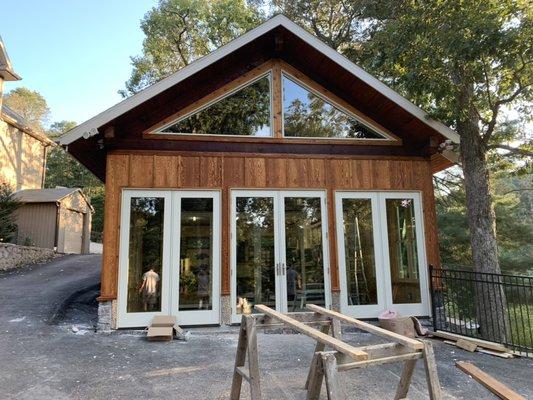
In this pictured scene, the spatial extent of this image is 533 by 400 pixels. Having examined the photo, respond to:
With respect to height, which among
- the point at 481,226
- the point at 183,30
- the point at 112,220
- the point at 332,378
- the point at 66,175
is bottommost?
the point at 332,378

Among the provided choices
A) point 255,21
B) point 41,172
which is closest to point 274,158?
point 255,21

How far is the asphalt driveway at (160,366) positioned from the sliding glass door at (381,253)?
84 centimetres

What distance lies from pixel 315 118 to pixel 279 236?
2380 millimetres

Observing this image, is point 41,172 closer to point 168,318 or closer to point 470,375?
point 168,318

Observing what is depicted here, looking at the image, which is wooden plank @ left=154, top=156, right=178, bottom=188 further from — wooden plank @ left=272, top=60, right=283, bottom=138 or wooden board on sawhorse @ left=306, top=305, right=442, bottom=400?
wooden board on sawhorse @ left=306, top=305, right=442, bottom=400

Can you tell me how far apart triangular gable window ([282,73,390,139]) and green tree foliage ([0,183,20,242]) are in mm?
12104

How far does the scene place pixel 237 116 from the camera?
23.6 feet

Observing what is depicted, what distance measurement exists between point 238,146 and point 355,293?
3335 millimetres

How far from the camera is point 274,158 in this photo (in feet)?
23.0

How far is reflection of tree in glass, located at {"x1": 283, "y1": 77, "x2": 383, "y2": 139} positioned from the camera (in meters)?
7.31

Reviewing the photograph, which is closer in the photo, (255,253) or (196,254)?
(196,254)

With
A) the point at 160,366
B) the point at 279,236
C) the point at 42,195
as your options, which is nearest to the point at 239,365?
the point at 160,366

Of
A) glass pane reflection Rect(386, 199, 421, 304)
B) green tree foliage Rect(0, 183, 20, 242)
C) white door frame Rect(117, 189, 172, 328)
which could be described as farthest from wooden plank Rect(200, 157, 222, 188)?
green tree foliage Rect(0, 183, 20, 242)

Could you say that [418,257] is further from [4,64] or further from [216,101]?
[4,64]
